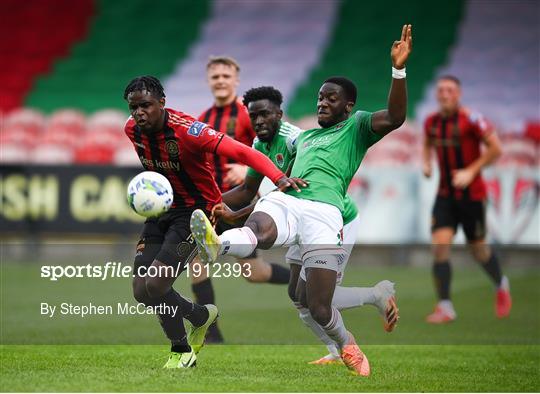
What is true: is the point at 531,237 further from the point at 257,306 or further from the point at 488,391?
the point at 488,391

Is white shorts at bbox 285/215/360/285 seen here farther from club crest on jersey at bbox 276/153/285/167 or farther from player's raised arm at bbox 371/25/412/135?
player's raised arm at bbox 371/25/412/135

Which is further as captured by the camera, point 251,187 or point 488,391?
point 251,187

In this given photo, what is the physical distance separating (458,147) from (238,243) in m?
5.61

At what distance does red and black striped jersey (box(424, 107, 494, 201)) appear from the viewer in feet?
35.2

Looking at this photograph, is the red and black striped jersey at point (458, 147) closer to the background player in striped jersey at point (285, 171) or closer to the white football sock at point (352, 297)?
the background player in striped jersey at point (285, 171)

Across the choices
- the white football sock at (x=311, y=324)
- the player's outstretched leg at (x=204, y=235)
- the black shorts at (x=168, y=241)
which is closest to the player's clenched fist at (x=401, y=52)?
the player's outstretched leg at (x=204, y=235)

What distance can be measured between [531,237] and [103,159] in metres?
7.17

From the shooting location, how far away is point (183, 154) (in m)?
6.34

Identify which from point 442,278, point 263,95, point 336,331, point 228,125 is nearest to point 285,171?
point 263,95

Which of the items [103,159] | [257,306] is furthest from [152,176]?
[103,159]

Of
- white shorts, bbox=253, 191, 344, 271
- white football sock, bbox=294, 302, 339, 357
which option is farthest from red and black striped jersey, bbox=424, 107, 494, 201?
white shorts, bbox=253, 191, 344, 271

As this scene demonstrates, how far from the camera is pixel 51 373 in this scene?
5.91 metres

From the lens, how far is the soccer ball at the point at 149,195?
590 cm

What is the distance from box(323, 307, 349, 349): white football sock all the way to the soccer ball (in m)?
1.21
